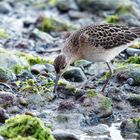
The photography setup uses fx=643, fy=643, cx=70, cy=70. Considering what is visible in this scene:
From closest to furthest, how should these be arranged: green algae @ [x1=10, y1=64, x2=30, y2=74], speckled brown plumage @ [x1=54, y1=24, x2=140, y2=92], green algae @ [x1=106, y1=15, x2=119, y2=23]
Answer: speckled brown plumage @ [x1=54, y1=24, x2=140, y2=92]
green algae @ [x1=10, y1=64, x2=30, y2=74]
green algae @ [x1=106, y1=15, x2=119, y2=23]

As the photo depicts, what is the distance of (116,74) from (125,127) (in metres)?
3.22

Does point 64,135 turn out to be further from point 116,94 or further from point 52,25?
point 52,25

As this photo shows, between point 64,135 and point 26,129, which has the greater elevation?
point 26,129

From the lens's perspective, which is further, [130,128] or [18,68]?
[18,68]

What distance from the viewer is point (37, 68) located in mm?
16047

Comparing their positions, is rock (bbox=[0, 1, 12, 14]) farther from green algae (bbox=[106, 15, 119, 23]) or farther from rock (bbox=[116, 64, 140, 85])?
rock (bbox=[116, 64, 140, 85])

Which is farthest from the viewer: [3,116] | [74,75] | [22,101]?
[74,75]

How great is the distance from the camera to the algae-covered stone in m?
11.2

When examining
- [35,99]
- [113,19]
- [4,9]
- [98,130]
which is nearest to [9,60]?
[35,99]

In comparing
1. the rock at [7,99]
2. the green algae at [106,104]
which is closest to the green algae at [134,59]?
the green algae at [106,104]

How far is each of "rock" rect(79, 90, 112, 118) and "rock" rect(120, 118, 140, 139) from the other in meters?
0.77

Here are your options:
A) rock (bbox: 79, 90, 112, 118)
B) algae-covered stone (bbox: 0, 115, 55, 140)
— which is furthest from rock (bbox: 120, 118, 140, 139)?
algae-covered stone (bbox: 0, 115, 55, 140)

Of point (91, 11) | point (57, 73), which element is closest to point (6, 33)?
point (91, 11)

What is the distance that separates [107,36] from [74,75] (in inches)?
57.5
